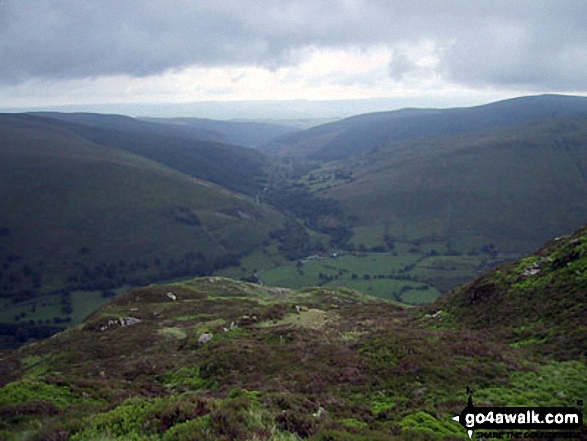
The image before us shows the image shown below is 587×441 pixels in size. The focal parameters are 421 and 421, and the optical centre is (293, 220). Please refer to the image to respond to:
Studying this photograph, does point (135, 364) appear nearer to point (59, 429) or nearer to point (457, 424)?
point (59, 429)

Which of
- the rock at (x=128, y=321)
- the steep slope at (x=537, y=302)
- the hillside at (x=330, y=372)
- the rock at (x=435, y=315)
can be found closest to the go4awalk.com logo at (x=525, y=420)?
the hillside at (x=330, y=372)

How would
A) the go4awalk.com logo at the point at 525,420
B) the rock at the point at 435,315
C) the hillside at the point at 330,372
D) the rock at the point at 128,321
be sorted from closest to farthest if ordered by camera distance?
1. the hillside at the point at 330,372
2. the go4awalk.com logo at the point at 525,420
3. the rock at the point at 435,315
4. the rock at the point at 128,321

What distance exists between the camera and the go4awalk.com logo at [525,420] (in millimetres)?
17750

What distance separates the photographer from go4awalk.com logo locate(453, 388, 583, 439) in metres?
17.8

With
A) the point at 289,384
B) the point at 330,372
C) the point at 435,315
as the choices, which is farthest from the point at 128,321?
the point at 330,372

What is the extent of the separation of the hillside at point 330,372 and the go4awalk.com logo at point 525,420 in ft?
3.02

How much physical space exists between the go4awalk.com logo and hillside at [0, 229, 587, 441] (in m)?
0.92

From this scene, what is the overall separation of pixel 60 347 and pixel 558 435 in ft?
195

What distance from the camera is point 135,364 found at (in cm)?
3788

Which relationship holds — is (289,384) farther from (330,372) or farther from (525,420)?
(525,420)

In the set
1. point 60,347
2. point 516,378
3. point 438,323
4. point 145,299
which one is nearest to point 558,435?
point 516,378

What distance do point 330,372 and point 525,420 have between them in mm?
11583

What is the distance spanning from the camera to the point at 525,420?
59.9ft

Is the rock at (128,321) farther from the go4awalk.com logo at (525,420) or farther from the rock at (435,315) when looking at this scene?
the go4awalk.com logo at (525,420)
